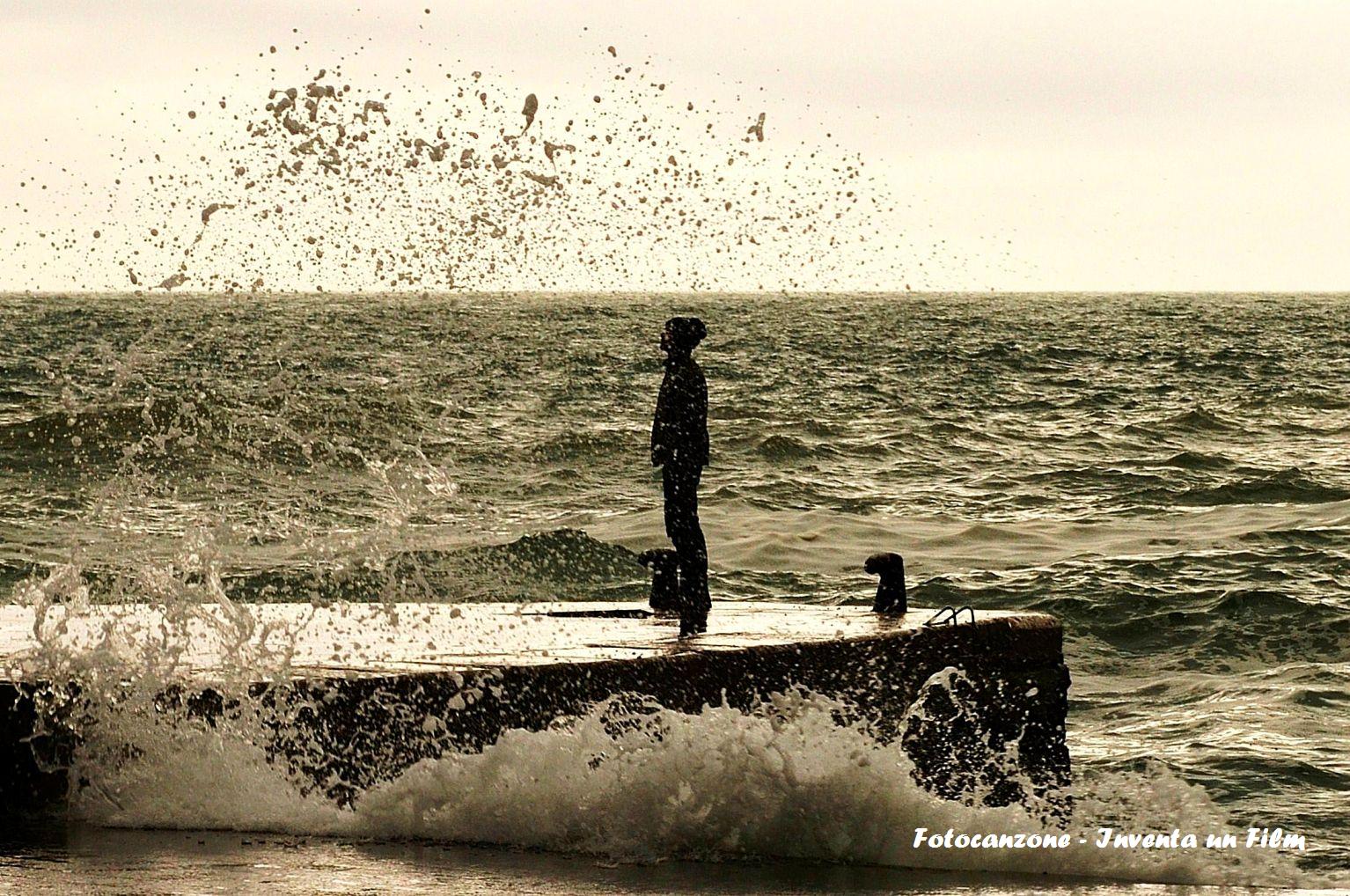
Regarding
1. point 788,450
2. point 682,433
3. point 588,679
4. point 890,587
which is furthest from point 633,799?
point 788,450

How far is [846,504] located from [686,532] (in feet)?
38.6

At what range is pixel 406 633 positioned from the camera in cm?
843

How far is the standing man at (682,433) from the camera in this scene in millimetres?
8016

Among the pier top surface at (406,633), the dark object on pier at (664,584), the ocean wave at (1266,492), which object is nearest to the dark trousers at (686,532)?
the pier top surface at (406,633)

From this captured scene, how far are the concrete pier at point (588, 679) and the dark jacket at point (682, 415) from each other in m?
0.86

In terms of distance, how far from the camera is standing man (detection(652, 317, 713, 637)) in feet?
26.3

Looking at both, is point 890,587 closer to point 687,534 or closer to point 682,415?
point 687,534

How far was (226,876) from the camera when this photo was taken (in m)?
5.73

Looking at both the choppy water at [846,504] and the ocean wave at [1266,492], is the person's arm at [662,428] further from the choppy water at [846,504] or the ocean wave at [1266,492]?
the ocean wave at [1266,492]

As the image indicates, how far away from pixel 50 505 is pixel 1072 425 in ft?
53.2

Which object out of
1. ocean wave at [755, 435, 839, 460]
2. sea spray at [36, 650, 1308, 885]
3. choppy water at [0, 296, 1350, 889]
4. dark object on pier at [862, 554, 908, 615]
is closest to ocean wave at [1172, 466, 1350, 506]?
choppy water at [0, 296, 1350, 889]

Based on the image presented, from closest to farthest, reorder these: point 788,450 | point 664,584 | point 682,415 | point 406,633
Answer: point 682,415
point 406,633
point 664,584
point 788,450

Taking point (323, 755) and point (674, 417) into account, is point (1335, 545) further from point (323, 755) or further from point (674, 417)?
point (323, 755)

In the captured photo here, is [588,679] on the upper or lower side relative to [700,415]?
lower
